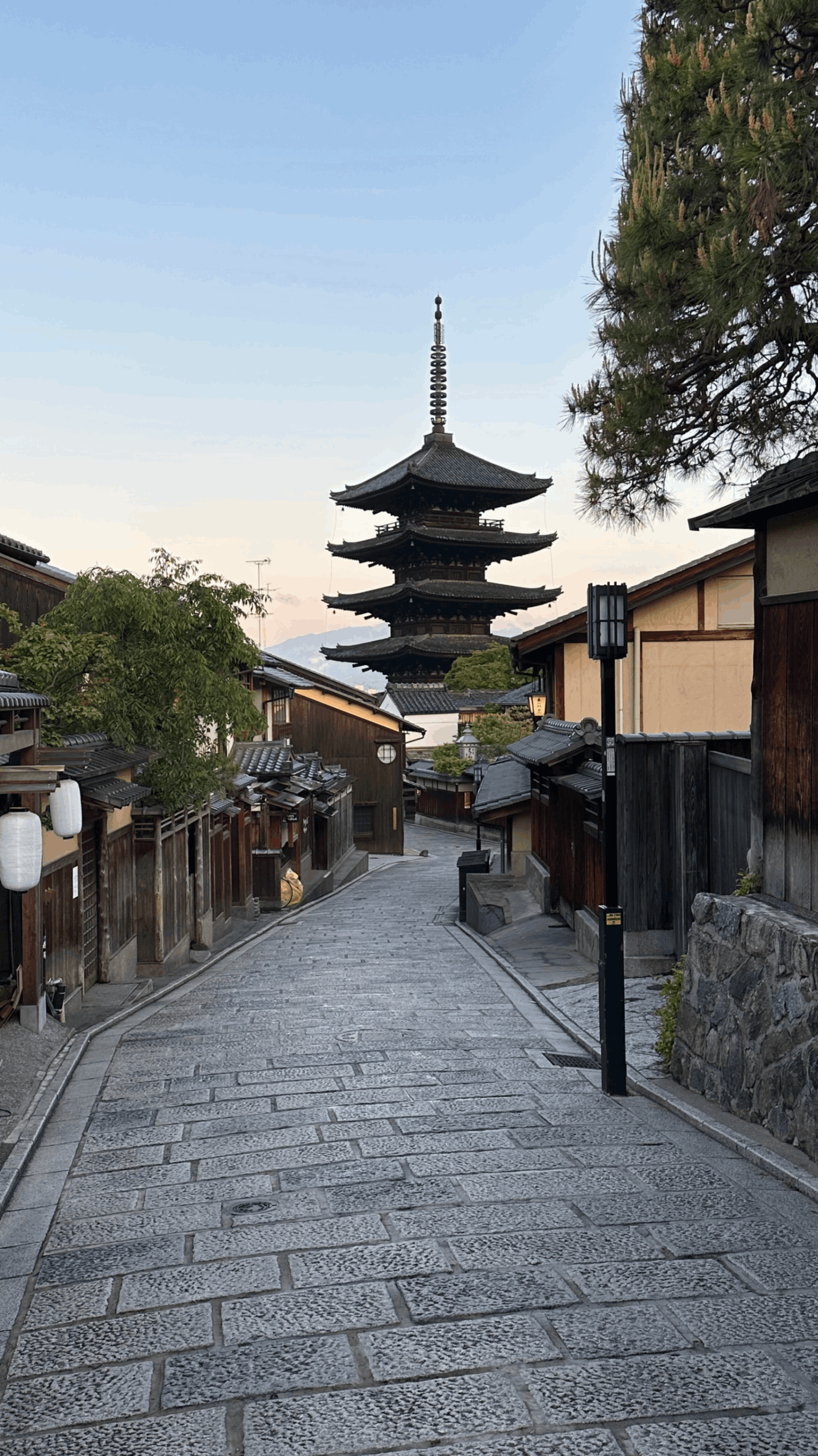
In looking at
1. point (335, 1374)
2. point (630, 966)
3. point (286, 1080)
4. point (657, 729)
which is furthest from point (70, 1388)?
point (657, 729)

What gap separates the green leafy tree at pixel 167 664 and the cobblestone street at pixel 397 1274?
7604 mm

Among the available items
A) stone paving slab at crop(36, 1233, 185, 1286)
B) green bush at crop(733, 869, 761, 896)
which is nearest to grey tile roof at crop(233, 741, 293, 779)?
green bush at crop(733, 869, 761, 896)

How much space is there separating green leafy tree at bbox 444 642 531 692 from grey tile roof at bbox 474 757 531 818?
26.0m

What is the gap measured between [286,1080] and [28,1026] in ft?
11.7

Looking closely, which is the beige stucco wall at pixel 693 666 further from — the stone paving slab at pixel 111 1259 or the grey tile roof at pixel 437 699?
the grey tile roof at pixel 437 699

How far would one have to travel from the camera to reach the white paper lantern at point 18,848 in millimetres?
10203

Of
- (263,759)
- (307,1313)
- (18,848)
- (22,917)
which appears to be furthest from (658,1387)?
(263,759)

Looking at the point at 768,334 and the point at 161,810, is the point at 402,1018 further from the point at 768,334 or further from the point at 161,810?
the point at 768,334

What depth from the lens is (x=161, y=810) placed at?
58.5 ft

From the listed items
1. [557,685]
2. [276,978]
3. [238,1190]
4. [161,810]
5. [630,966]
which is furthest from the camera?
[557,685]

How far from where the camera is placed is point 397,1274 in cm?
546

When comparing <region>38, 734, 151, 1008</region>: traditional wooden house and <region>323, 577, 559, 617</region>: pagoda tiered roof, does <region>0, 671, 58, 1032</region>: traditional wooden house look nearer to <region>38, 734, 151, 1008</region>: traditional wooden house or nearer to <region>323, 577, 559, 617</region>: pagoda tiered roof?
<region>38, 734, 151, 1008</region>: traditional wooden house

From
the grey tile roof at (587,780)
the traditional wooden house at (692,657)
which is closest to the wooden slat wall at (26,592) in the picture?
the grey tile roof at (587,780)

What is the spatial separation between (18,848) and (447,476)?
184ft
